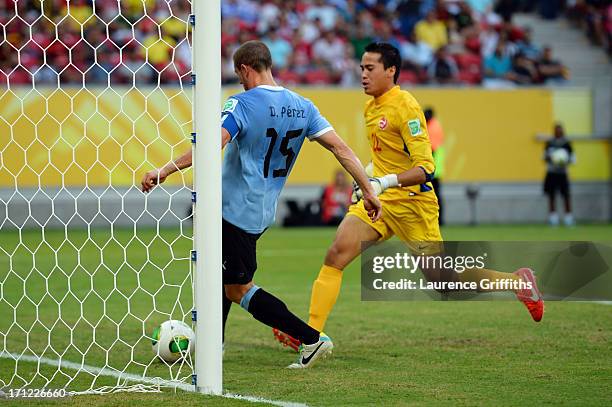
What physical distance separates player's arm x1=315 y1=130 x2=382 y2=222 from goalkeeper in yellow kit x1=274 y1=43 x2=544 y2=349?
66 cm

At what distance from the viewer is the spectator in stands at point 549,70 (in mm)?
26172

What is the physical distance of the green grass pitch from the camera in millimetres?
6020

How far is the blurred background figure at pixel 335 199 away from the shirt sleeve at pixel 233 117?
49.8ft

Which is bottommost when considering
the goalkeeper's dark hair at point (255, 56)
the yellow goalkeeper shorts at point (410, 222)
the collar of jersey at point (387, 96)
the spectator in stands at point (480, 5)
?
the yellow goalkeeper shorts at point (410, 222)

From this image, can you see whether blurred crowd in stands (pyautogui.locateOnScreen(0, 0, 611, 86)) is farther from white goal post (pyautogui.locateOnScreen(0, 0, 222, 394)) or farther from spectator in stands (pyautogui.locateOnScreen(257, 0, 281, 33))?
white goal post (pyautogui.locateOnScreen(0, 0, 222, 394))

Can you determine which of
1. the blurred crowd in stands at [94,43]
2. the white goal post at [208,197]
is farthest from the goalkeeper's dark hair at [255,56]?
the blurred crowd in stands at [94,43]

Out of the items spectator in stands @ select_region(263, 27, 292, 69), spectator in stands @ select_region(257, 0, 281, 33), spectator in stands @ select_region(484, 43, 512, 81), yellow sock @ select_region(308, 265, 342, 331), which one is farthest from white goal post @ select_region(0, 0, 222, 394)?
spectator in stands @ select_region(484, 43, 512, 81)

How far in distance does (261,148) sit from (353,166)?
0.60m

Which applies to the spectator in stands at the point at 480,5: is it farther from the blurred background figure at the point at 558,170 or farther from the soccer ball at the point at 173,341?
the soccer ball at the point at 173,341

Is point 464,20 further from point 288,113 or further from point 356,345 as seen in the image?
point 288,113

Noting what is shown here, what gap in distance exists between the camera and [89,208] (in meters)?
21.9

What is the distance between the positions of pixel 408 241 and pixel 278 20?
17655 millimetres

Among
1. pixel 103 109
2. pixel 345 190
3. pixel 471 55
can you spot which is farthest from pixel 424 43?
pixel 103 109

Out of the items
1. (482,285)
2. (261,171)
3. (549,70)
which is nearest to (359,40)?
(549,70)
